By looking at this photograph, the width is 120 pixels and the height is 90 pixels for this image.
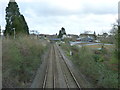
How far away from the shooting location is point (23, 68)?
16.8m

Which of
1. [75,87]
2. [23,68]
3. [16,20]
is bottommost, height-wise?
[75,87]

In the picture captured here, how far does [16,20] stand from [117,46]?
2737 centimetres

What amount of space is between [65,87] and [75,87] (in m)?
0.74

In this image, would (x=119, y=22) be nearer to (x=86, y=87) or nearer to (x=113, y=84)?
(x=113, y=84)

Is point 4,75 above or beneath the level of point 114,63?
beneath

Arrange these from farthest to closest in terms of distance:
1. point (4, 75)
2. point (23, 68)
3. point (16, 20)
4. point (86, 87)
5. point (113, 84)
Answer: point (16, 20) → point (23, 68) → point (86, 87) → point (4, 75) → point (113, 84)

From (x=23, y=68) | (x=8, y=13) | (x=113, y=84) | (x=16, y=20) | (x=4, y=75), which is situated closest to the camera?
(x=113, y=84)

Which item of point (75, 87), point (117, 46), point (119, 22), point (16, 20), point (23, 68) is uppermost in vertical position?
point (16, 20)

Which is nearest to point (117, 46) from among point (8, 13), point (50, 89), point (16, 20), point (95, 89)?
point (95, 89)

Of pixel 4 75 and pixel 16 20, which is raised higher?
pixel 16 20

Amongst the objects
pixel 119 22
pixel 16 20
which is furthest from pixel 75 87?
→ pixel 16 20

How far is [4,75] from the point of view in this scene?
41.8ft

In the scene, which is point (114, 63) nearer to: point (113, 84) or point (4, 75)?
point (113, 84)

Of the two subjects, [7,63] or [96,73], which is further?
[96,73]
